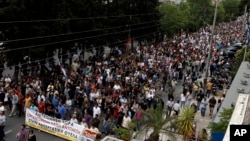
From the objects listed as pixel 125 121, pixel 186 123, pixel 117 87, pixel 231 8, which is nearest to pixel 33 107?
A: pixel 125 121

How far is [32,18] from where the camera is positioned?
2683 cm

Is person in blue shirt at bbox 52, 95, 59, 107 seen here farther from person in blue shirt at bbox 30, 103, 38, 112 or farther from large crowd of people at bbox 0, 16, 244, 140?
person in blue shirt at bbox 30, 103, 38, 112

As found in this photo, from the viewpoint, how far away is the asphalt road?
17.9 m

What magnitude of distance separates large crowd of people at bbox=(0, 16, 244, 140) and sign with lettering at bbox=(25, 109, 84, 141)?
0.34m

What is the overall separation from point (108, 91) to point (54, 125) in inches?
214

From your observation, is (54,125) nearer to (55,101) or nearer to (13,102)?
(55,101)

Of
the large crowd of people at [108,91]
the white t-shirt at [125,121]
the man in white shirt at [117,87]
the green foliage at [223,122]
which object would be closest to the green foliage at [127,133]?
the large crowd of people at [108,91]

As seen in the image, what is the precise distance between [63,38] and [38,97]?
10.1 m

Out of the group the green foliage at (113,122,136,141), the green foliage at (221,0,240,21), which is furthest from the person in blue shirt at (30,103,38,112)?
the green foliage at (221,0,240,21)

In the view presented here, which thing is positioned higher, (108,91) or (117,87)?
(117,87)

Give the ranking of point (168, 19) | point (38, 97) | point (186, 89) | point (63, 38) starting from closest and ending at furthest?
point (38, 97), point (186, 89), point (63, 38), point (168, 19)

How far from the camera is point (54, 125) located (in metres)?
18.2

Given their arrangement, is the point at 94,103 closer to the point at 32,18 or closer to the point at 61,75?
the point at 61,75

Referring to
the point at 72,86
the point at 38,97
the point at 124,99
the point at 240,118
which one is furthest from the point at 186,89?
the point at 240,118
